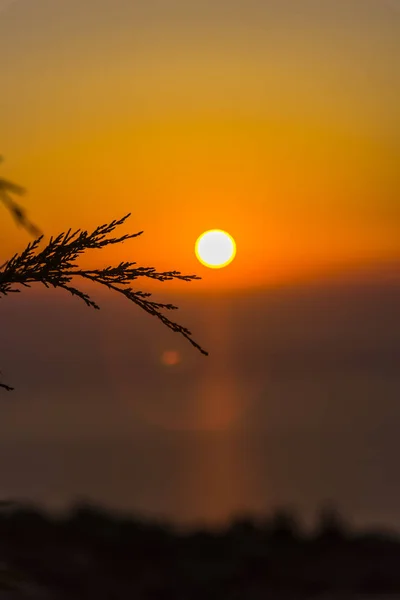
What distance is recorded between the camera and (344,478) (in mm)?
130875

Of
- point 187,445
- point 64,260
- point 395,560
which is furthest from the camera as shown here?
point 187,445

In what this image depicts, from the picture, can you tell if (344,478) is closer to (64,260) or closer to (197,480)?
(197,480)

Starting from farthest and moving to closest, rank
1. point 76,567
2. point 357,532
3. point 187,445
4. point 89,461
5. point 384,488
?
1. point 187,445
2. point 89,461
3. point 384,488
4. point 357,532
5. point 76,567

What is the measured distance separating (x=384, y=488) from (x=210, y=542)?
101783 millimetres

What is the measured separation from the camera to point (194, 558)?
13250mm

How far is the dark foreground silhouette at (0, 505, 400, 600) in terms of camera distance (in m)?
12.1

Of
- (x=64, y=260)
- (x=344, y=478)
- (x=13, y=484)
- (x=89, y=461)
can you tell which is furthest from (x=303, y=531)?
(x=89, y=461)

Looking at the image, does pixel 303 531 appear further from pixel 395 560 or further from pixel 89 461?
pixel 89 461

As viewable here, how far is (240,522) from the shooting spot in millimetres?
14641

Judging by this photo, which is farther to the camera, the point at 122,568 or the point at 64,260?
the point at 122,568

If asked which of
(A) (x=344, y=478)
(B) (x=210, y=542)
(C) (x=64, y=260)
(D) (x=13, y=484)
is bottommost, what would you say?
(C) (x=64, y=260)

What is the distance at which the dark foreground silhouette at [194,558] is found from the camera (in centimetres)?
1206

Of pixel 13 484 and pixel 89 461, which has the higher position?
pixel 89 461

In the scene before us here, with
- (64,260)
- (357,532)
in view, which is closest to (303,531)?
(357,532)
